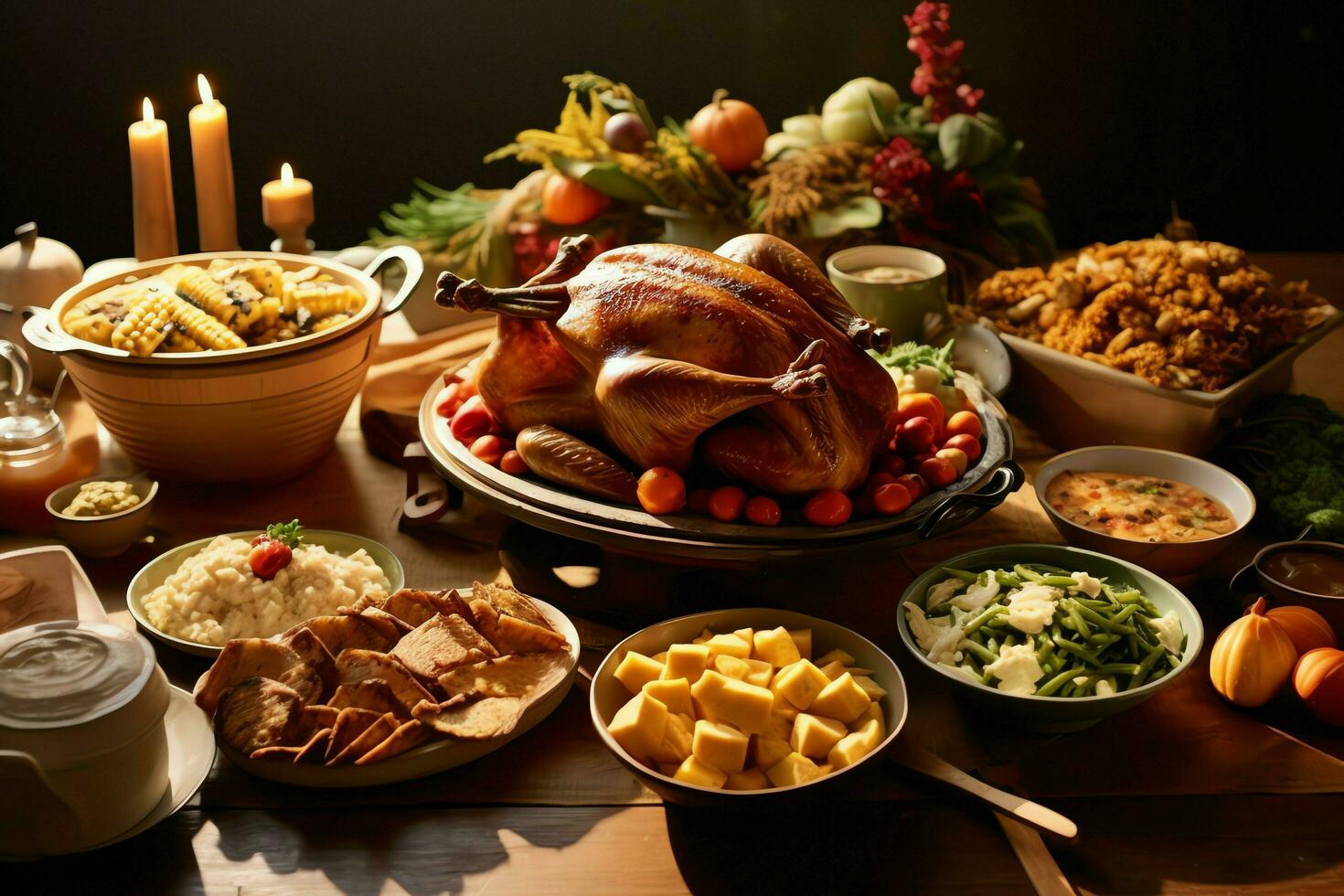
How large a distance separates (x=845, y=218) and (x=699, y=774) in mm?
1711

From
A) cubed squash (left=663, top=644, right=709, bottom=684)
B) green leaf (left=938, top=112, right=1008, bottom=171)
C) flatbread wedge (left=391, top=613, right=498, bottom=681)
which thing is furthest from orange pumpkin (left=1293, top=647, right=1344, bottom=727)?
green leaf (left=938, top=112, right=1008, bottom=171)

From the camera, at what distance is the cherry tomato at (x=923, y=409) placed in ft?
7.38

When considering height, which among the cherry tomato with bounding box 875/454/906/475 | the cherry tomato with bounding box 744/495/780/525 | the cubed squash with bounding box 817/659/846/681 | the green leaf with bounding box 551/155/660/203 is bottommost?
the cubed squash with bounding box 817/659/846/681

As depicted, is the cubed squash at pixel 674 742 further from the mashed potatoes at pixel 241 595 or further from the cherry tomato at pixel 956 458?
the cherry tomato at pixel 956 458

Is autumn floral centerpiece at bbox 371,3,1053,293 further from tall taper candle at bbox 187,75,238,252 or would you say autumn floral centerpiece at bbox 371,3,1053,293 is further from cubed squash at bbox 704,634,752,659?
cubed squash at bbox 704,634,752,659

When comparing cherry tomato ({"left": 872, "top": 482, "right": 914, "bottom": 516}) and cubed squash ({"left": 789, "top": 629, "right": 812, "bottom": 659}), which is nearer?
cubed squash ({"left": 789, "top": 629, "right": 812, "bottom": 659})

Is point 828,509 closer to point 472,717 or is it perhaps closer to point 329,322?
point 472,717

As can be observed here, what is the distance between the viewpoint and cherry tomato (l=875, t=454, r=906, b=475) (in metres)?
2.15

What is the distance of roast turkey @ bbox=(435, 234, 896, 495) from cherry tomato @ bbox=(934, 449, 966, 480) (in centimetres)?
12

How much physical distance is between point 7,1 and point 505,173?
5.21 feet

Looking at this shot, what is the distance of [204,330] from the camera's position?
7.75 feet

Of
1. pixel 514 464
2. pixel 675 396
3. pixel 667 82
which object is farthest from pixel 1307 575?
pixel 667 82

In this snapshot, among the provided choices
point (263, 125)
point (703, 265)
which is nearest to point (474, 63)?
point (263, 125)

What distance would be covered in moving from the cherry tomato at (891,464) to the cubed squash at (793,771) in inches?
24.5
